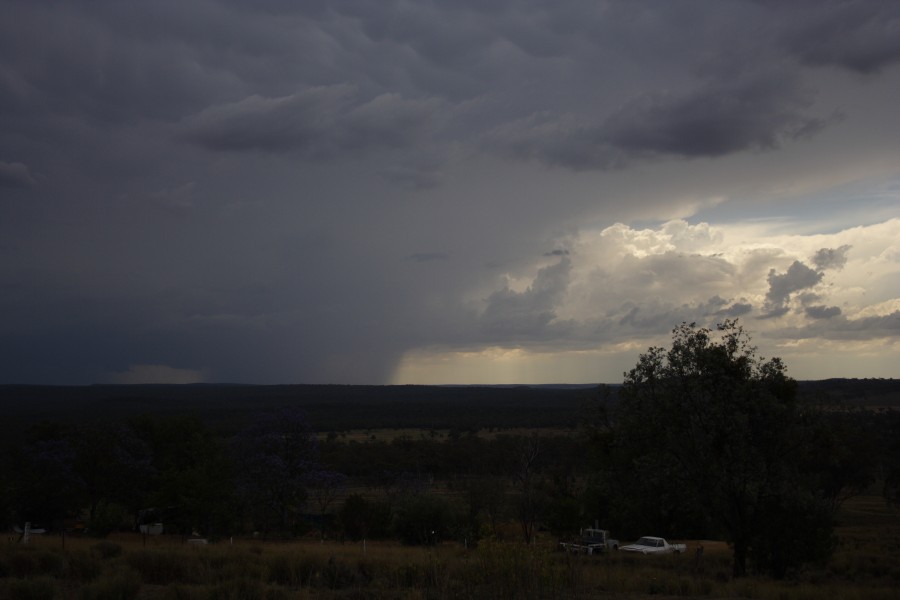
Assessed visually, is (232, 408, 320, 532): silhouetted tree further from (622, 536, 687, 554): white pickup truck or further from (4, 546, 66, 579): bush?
(4, 546, 66, 579): bush

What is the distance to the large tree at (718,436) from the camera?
2245cm

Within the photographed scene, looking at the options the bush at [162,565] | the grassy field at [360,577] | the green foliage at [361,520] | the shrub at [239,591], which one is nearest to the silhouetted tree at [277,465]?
the green foliage at [361,520]

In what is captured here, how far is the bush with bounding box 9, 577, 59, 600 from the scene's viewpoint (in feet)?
47.4

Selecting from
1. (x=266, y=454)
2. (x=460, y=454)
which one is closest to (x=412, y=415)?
(x=460, y=454)

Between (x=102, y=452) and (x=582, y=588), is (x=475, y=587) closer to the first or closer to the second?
(x=582, y=588)

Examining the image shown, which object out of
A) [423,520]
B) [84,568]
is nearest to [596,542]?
[423,520]

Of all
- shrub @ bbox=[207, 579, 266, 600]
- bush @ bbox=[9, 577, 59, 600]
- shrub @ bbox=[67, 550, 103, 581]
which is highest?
bush @ bbox=[9, 577, 59, 600]

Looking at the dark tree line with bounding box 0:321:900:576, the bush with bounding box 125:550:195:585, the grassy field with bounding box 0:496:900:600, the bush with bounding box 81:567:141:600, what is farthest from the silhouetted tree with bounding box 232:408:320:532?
the bush with bounding box 81:567:141:600

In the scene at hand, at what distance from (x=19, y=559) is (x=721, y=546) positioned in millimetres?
32818

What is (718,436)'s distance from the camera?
22.8m

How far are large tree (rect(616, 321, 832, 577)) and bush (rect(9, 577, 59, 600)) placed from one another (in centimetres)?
1585

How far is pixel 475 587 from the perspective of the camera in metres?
12.5

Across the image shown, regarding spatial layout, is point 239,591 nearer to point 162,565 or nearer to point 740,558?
point 162,565

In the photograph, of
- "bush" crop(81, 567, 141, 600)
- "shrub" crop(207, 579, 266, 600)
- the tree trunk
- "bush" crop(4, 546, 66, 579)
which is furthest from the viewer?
the tree trunk
